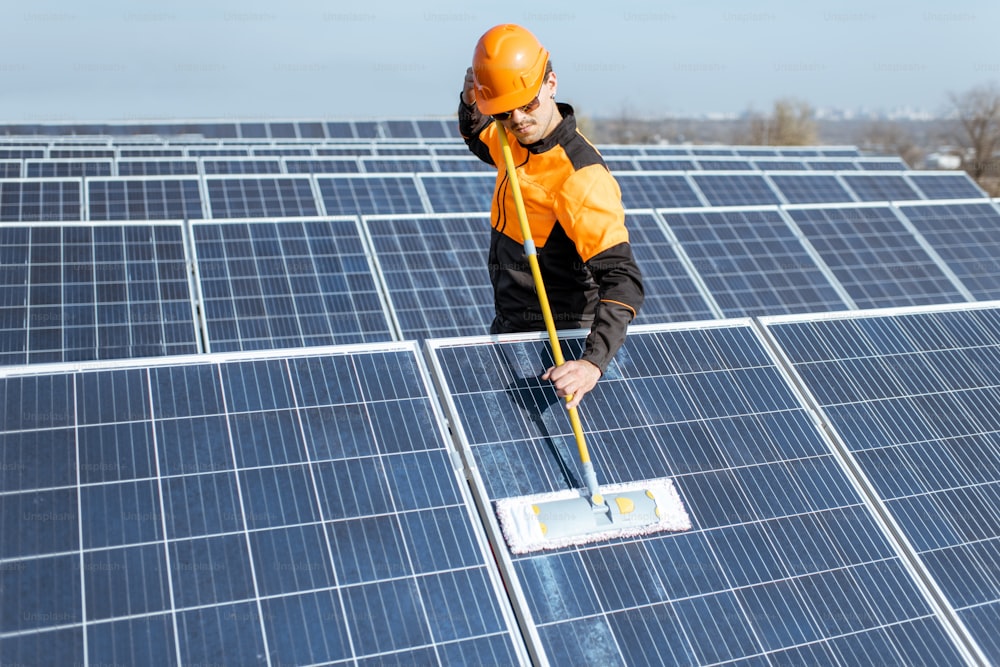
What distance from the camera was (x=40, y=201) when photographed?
12.3m

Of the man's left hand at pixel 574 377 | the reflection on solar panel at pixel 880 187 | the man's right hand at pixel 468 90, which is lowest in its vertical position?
the reflection on solar panel at pixel 880 187

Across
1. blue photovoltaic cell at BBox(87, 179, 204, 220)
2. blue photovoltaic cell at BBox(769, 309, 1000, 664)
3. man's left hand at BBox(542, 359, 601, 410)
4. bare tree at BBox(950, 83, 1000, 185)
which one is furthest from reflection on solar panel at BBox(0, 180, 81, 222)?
bare tree at BBox(950, 83, 1000, 185)

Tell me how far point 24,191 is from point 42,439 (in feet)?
32.1

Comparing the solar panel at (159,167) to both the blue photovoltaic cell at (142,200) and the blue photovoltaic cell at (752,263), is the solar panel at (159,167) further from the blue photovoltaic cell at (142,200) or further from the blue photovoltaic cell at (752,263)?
the blue photovoltaic cell at (752,263)

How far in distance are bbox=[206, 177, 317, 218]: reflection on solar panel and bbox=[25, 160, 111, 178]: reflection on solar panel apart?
437 cm

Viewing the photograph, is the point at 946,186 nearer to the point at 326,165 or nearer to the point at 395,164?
the point at 395,164

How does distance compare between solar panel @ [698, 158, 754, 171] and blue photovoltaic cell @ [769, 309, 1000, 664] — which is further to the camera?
solar panel @ [698, 158, 754, 171]

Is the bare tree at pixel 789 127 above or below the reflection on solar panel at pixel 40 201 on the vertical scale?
below

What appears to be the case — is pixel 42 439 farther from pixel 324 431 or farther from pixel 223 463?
pixel 324 431

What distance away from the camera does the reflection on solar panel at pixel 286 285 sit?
9.32 m

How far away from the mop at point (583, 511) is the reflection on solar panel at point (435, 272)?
498cm

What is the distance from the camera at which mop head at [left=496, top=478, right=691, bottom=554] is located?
175 inches

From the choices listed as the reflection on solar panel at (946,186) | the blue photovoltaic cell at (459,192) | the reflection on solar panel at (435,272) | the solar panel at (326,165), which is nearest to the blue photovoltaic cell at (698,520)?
the reflection on solar panel at (435,272)

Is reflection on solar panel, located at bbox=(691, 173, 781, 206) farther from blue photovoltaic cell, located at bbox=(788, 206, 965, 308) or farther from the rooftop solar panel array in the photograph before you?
the rooftop solar panel array
